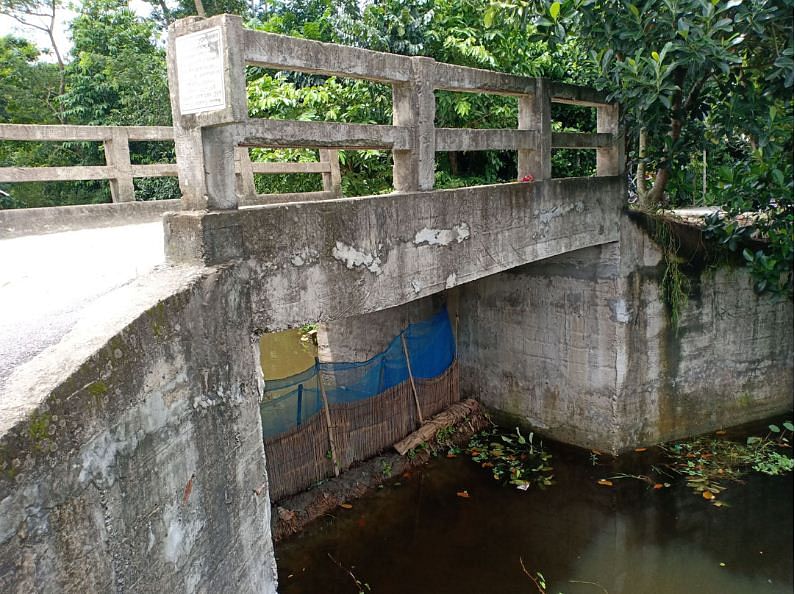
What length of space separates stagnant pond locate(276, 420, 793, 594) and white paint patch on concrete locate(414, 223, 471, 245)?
2994mm

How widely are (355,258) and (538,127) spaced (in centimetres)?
263

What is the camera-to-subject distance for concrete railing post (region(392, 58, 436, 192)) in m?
4.48

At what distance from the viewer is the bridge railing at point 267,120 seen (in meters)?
3.33

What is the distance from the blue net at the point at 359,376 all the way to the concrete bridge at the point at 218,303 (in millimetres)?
2352

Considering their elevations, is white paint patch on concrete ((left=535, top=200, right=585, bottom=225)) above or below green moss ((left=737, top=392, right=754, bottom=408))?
above

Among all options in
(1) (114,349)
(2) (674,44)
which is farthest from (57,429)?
(2) (674,44)

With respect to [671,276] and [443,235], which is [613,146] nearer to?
[671,276]

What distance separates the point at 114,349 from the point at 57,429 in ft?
1.40

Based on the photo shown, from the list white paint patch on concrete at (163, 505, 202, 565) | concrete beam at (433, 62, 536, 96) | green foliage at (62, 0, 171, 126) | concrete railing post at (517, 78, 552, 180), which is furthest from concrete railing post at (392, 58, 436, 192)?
green foliage at (62, 0, 171, 126)

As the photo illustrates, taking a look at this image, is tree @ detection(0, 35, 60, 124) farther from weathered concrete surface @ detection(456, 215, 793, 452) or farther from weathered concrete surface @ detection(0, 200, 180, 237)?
weathered concrete surface @ detection(456, 215, 793, 452)

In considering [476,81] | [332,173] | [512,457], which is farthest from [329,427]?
[476,81]

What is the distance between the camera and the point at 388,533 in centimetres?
647

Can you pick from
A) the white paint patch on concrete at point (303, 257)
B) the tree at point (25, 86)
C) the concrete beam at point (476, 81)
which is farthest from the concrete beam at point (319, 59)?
the tree at point (25, 86)

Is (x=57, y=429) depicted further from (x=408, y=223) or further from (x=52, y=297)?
(x=408, y=223)
